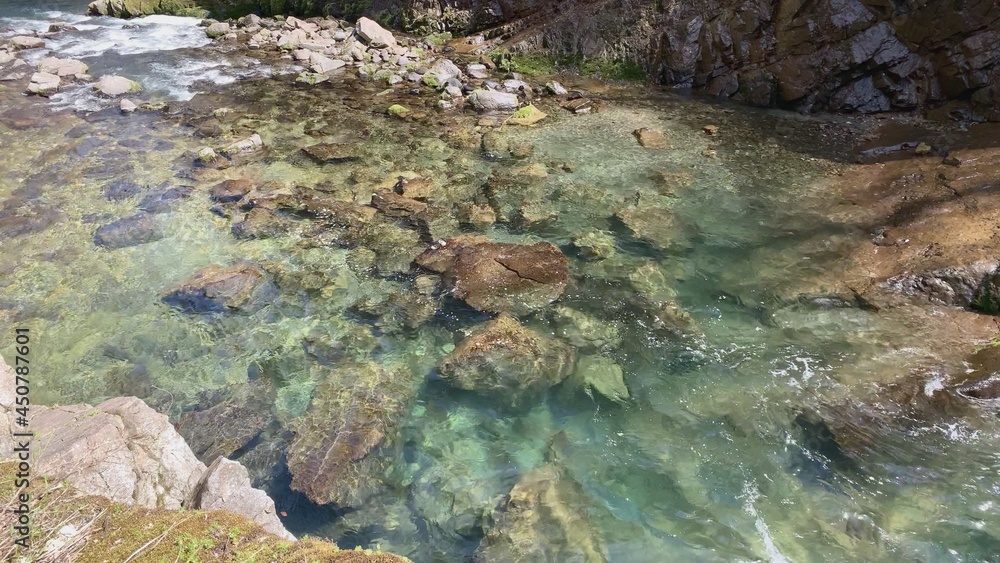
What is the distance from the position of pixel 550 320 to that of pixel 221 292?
4868mm

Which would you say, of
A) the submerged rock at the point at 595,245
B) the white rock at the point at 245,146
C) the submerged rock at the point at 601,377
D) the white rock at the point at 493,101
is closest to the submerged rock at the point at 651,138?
the white rock at the point at 493,101

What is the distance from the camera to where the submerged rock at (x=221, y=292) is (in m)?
8.02

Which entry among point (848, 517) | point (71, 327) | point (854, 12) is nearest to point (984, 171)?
point (854, 12)

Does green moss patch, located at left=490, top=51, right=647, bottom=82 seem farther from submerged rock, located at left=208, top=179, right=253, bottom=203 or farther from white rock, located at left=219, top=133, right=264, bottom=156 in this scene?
submerged rock, located at left=208, top=179, right=253, bottom=203

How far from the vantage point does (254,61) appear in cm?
1983

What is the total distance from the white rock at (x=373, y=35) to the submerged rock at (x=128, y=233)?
13.9 meters

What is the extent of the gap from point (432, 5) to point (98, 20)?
1553 cm

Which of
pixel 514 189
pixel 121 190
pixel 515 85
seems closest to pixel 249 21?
pixel 515 85

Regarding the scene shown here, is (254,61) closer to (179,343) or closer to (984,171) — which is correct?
(179,343)

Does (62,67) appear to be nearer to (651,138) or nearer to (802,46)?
(651,138)

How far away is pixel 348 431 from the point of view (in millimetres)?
6066

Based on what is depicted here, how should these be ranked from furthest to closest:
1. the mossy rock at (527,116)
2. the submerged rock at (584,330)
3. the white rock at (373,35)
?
1. the white rock at (373,35)
2. the mossy rock at (527,116)
3. the submerged rock at (584,330)

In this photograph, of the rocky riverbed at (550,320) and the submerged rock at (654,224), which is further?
the submerged rock at (654,224)

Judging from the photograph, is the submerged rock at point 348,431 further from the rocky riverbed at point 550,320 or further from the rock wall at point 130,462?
the rock wall at point 130,462
